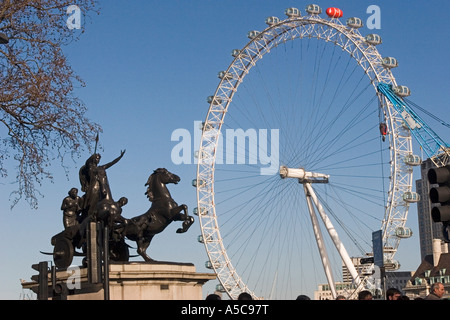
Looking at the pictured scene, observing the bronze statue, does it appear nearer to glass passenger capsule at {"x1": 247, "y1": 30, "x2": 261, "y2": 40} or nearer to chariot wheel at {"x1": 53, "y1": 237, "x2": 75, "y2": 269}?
chariot wheel at {"x1": 53, "y1": 237, "x2": 75, "y2": 269}

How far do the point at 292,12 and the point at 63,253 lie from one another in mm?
33422

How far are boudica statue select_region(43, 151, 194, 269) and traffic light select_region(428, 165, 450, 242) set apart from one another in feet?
38.2

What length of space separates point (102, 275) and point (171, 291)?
8.30 metres

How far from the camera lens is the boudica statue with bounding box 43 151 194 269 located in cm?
2308

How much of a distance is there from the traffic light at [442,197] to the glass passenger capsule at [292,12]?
41913mm

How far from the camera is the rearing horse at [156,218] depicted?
75.9 feet

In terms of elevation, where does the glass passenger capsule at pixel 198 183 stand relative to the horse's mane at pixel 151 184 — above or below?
above

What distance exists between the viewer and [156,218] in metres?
23.4

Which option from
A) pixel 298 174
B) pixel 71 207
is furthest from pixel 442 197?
pixel 298 174

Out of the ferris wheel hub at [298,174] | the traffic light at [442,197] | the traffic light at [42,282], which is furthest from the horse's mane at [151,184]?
the ferris wheel hub at [298,174]

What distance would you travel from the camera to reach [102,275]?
1463 centimetres

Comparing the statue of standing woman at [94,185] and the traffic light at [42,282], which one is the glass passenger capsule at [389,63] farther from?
the traffic light at [42,282]
